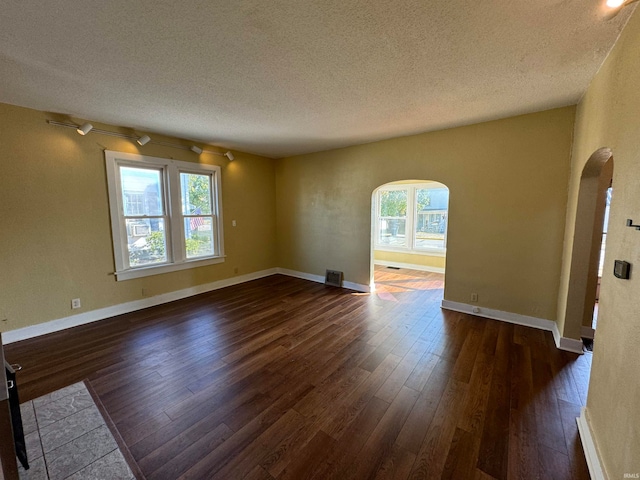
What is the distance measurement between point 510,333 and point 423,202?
400 cm

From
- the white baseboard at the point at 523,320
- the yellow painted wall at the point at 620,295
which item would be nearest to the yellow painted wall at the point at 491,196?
the white baseboard at the point at 523,320

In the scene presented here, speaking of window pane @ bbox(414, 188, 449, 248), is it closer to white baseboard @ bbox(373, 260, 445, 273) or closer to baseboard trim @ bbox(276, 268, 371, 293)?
white baseboard @ bbox(373, 260, 445, 273)

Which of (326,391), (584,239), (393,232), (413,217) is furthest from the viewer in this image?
(393,232)

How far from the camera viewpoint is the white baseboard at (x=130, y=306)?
3086mm

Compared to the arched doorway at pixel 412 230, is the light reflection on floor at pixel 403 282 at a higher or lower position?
lower

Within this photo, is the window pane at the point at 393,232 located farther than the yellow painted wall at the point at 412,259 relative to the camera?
Yes

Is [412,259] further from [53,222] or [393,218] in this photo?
[53,222]

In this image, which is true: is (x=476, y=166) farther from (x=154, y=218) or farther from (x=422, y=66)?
(x=154, y=218)

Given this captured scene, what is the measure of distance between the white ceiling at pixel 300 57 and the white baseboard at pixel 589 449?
2.50 m

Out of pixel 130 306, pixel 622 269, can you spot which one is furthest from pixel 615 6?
pixel 130 306

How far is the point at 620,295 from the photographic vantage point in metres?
1.45

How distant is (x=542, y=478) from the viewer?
4.72ft

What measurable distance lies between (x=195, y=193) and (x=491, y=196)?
4.62 m

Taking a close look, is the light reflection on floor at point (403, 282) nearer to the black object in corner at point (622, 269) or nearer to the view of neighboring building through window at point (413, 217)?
the view of neighboring building through window at point (413, 217)
